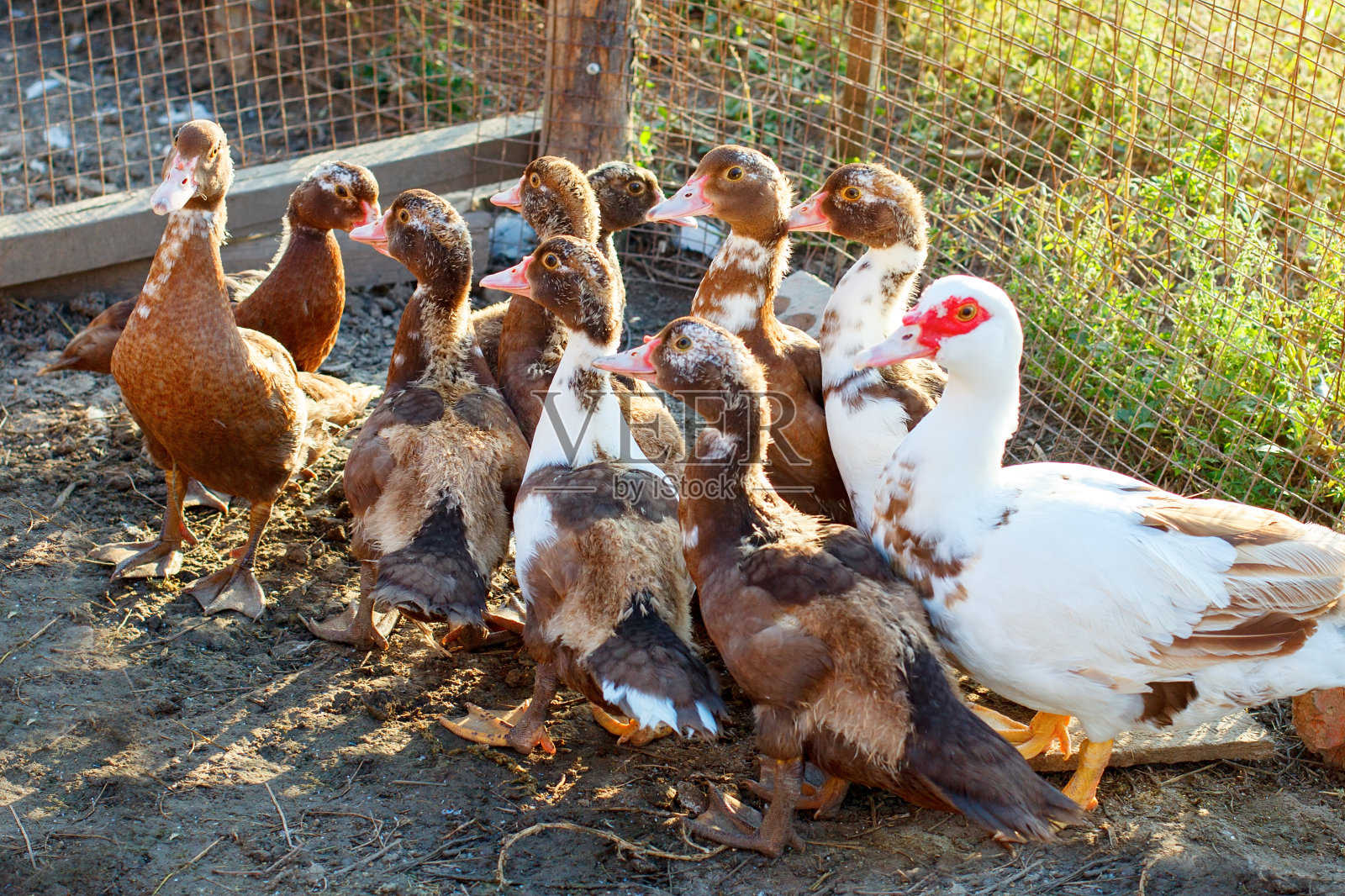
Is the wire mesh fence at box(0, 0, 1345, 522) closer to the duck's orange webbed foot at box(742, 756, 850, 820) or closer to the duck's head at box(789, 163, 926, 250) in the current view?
the duck's head at box(789, 163, 926, 250)

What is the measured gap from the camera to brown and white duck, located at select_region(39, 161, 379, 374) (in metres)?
5.03

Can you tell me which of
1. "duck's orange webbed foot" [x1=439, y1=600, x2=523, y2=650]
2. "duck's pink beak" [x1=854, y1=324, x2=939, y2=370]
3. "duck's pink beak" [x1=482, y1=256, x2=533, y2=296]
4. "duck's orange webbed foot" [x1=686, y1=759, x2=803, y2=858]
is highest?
"duck's pink beak" [x1=854, y1=324, x2=939, y2=370]

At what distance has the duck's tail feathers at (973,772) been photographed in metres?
3.02

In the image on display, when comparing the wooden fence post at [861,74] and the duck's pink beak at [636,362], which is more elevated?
the wooden fence post at [861,74]

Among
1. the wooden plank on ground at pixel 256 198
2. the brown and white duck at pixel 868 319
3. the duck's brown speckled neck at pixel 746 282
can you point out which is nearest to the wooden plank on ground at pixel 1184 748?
the brown and white duck at pixel 868 319

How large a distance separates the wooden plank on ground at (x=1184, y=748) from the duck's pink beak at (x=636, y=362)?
70.6 inches

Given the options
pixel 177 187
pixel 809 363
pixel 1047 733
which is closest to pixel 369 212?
pixel 177 187

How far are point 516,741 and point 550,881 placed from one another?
58 centimetres

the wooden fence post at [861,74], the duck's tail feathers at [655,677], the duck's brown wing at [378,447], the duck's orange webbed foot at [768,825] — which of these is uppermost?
the wooden fence post at [861,74]

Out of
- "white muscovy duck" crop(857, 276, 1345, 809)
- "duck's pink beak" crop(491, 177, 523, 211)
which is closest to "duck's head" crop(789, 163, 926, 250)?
"white muscovy duck" crop(857, 276, 1345, 809)

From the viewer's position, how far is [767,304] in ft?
14.8

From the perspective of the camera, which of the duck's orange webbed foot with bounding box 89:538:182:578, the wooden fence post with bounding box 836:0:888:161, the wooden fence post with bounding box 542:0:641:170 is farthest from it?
the wooden fence post with bounding box 542:0:641:170

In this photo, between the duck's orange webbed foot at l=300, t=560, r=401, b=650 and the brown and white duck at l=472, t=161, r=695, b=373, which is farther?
the brown and white duck at l=472, t=161, r=695, b=373

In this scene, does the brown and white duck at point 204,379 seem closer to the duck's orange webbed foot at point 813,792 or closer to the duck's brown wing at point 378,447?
the duck's brown wing at point 378,447
